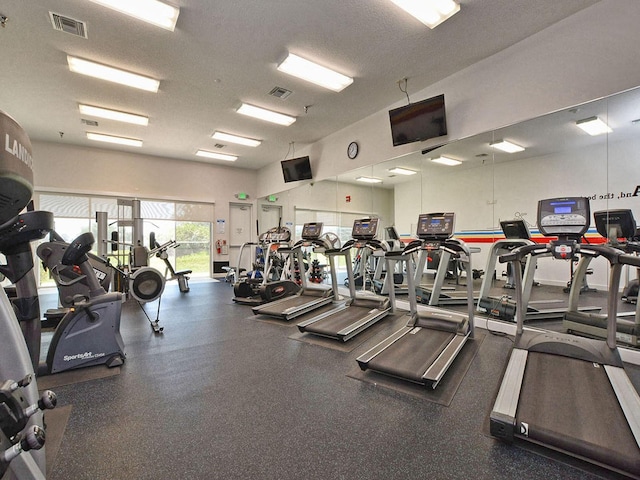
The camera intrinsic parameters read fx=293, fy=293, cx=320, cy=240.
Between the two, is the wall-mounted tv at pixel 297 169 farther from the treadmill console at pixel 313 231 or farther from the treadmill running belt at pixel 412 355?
the treadmill running belt at pixel 412 355

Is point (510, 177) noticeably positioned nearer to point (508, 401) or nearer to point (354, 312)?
point (354, 312)

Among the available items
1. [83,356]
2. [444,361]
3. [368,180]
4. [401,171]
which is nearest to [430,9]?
[401,171]

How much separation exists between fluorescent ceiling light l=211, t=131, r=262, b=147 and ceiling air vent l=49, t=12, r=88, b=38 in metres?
3.34

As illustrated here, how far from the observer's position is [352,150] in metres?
6.39

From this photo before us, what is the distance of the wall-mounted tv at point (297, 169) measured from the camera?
24.6ft

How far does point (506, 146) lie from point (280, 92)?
3627 millimetres

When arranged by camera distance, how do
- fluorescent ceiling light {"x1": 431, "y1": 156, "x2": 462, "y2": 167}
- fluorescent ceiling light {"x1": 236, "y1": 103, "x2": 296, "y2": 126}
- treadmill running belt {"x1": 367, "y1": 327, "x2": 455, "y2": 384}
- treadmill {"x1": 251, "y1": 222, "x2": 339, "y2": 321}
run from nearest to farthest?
1. treadmill running belt {"x1": 367, "y1": 327, "x2": 455, "y2": 384}
2. treadmill {"x1": 251, "y1": 222, "x2": 339, "y2": 321}
3. fluorescent ceiling light {"x1": 431, "y1": 156, "x2": 462, "y2": 167}
4. fluorescent ceiling light {"x1": 236, "y1": 103, "x2": 296, "y2": 126}

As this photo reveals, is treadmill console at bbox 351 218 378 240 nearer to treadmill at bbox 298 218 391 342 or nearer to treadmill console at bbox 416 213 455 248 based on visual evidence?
treadmill at bbox 298 218 391 342

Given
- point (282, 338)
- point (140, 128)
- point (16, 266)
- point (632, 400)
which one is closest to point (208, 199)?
point (140, 128)

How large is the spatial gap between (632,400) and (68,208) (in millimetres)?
10364

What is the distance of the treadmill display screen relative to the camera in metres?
3.64

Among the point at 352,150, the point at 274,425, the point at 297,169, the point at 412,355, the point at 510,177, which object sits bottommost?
the point at 274,425

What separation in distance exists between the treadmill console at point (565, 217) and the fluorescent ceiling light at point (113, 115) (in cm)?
682

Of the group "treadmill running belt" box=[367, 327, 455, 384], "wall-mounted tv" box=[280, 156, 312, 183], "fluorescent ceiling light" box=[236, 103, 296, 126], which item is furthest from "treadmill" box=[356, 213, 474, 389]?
"wall-mounted tv" box=[280, 156, 312, 183]
